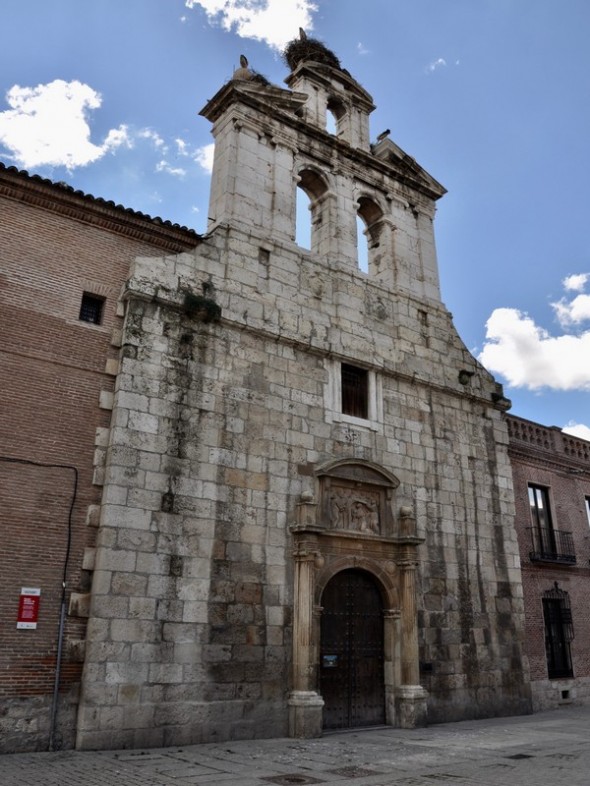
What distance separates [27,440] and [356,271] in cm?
799

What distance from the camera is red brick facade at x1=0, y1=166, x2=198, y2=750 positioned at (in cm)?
892

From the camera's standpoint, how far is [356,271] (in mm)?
14594

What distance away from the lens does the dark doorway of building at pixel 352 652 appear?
1149 centimetres

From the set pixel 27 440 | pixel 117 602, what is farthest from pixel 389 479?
pixel 27 440

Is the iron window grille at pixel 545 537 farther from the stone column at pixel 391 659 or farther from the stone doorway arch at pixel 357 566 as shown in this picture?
the stone column at pixel 391 659

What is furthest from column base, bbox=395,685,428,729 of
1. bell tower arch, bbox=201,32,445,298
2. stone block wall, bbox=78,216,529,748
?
bell tower arch, bbox=201,32,445,298

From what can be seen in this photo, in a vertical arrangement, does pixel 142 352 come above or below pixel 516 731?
above

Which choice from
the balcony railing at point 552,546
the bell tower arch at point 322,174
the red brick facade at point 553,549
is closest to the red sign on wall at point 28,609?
the bell tower arch at point 322,174

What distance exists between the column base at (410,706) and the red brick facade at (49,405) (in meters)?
5.87

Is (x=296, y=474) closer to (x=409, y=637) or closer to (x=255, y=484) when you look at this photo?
(x=255, y=484)

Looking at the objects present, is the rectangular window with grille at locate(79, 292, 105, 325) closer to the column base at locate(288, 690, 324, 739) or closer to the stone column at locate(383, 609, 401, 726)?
the column base at locate(288, 690, 324, 739)

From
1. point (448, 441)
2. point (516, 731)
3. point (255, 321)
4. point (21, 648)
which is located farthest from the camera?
point (448, 441)

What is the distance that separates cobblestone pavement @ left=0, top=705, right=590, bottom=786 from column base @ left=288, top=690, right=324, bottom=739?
0.26 m

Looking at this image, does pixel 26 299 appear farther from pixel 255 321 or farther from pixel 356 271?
pixel 356 271
